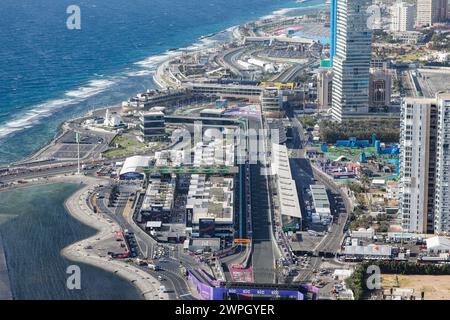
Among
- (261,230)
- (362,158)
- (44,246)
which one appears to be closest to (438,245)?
(261,230)

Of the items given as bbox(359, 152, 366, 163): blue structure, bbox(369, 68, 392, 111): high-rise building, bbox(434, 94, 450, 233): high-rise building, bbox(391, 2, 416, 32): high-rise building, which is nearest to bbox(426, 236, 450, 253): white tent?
bbox(434, 94, 450, 233): high-rise building

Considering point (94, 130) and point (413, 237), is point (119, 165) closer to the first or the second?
point (94, 130)

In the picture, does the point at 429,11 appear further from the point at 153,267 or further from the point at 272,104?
the point at 153,267

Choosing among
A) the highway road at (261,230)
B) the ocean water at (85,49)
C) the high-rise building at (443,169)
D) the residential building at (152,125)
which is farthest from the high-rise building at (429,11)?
the high-rise building at (443,169)

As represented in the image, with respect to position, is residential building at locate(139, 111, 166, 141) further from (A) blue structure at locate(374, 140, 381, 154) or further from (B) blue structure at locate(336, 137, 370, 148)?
(A) blue structure at locate(374, 140, 381, 154)
